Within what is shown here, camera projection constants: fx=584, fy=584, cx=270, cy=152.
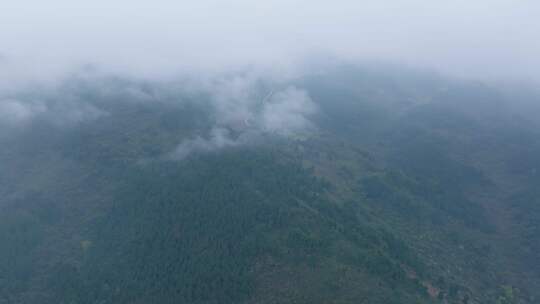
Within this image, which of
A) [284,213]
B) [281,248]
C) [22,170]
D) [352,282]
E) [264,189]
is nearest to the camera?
[352,282]

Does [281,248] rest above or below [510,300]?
above

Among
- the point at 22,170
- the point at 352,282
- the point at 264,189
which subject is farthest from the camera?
the point at 22,170

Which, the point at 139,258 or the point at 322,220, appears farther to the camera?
the point at 322,220

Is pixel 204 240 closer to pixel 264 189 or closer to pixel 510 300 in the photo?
pixel 264 189

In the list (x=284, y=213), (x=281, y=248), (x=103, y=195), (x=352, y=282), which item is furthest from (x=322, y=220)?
(x=103, y=195)

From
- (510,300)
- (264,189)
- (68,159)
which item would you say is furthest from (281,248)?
(68,159)

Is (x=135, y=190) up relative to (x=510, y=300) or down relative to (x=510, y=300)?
up

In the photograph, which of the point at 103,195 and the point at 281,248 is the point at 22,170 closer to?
the point at 103,195

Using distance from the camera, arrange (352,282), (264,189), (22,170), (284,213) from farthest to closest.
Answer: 1. (22,170)
2. (264,189)
3. (284,213)
4. (352,282)

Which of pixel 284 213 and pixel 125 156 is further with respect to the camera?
pixel 125 156
